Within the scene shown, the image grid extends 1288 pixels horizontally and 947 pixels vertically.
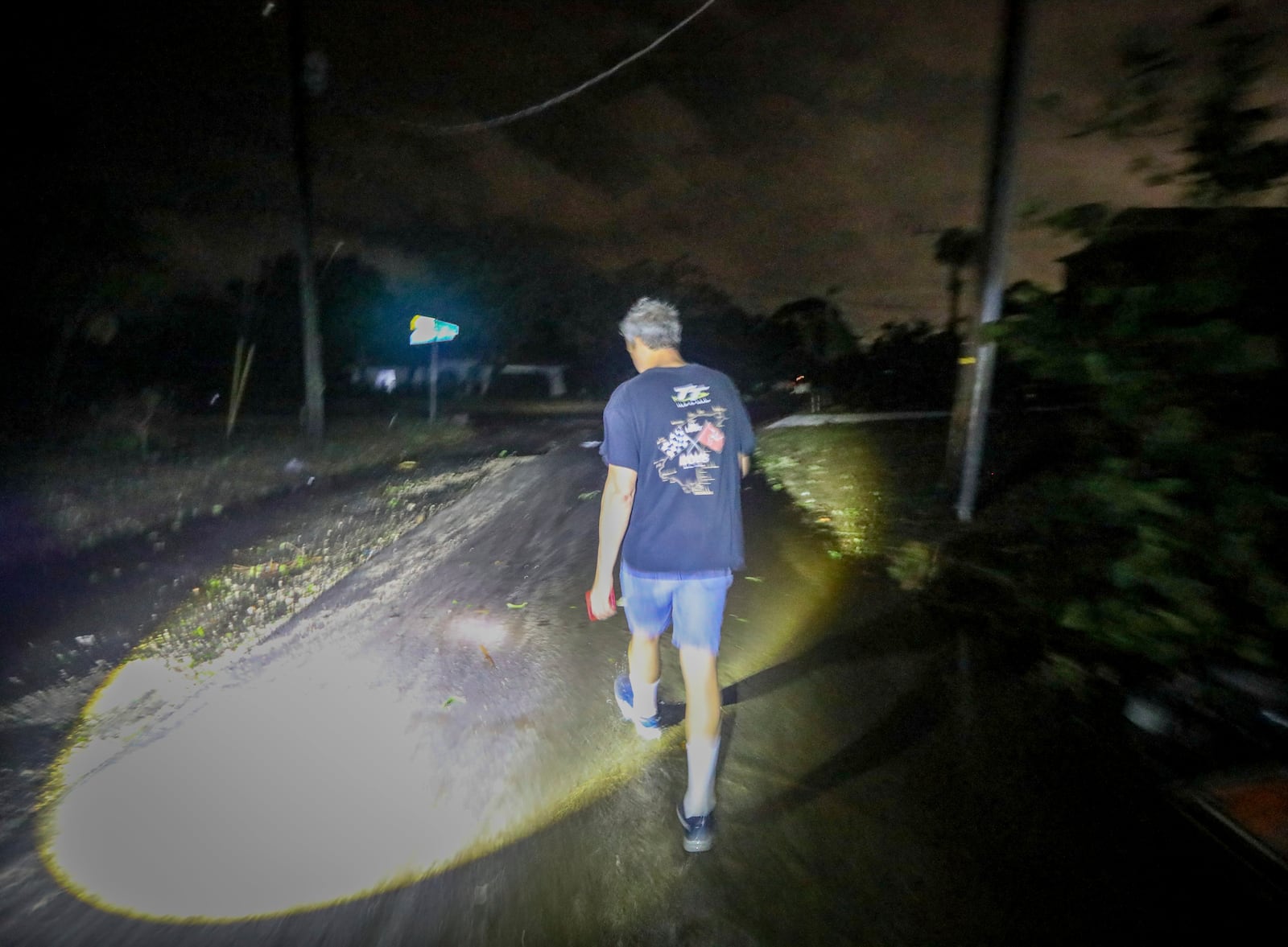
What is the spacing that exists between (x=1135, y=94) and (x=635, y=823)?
4.56 metres

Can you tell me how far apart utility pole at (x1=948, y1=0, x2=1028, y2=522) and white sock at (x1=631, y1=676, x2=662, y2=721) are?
5.02 meters

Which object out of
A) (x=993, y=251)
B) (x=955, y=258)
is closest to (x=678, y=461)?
(x=993, y=251)

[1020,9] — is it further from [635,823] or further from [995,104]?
[635,823]

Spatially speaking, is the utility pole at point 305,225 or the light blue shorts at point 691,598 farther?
the utility pole at point 305,225

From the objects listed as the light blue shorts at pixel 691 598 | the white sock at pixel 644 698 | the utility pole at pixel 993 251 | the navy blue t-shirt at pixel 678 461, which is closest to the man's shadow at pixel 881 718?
the white sock at pixel 644 698

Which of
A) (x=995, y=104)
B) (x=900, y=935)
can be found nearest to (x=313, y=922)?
(x=900, y=935)

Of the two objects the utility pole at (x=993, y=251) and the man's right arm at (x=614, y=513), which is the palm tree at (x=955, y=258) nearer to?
the utility pole at (x=993, y=251)

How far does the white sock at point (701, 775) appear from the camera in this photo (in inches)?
125

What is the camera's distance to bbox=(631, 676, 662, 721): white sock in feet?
12.4

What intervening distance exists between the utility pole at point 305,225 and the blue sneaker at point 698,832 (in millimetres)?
13864

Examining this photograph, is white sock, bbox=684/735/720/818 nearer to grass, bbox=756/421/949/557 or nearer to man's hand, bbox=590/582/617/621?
man's hand, bbox=590/582/617/621

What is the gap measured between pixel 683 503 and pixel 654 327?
71 cm

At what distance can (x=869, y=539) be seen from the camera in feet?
26.5

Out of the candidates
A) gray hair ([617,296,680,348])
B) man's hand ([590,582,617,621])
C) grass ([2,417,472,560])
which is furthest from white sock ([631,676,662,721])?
grass ([2,417,472,560])
